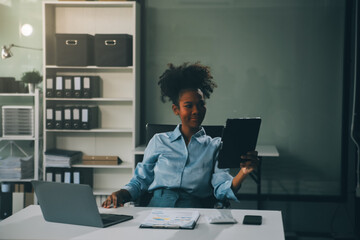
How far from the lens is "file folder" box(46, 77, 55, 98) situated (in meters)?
4.27

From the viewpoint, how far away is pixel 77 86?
13.9ft

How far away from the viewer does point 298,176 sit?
4391 mm

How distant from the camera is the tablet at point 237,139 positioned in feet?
6.26

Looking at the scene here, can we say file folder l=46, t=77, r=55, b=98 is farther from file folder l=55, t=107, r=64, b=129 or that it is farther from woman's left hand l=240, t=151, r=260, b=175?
woman's left hand l=240, t=151, r=260, b=175

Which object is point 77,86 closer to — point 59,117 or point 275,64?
point 59,117

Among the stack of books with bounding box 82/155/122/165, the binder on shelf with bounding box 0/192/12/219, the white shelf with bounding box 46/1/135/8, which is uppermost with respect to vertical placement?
the white shelf with bounding box 46/1/135/8

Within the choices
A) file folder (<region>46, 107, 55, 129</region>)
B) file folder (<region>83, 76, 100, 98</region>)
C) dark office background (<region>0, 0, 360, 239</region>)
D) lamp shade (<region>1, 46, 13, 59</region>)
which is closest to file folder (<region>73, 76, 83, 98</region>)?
file folder (<region>83, 76, 100, 98</region>)

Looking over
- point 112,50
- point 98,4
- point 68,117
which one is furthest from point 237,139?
point 98,4

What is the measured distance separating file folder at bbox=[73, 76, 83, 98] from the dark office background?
2.56 feet

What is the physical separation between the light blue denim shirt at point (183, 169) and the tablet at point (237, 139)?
0.74 feet

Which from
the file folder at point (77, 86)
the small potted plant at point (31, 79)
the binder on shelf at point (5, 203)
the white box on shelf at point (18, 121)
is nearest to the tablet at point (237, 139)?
the file folder at point (77, 86)

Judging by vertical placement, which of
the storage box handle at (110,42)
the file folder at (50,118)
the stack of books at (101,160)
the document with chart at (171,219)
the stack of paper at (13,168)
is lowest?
the stack of paper at (13,168)

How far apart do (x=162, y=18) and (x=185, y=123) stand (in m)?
→ 2.35

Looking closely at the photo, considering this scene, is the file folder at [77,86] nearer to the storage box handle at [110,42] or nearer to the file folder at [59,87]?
the file folder at [59,87]
